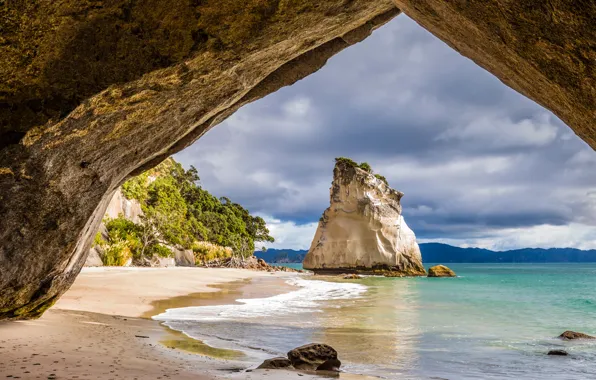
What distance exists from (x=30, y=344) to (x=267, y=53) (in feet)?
16.8

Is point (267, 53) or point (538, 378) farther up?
point (267, 53)

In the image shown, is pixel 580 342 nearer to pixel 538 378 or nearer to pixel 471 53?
pixel 538 378

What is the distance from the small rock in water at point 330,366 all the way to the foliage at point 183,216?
32.9m

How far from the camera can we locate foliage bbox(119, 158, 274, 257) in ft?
129

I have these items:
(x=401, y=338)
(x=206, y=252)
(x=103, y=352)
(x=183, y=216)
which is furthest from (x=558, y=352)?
(x=206, y=252)

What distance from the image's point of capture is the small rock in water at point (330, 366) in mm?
6586

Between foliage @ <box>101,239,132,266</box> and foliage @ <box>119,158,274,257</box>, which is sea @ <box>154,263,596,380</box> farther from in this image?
foliage @ <box>119,158,274,257</box>

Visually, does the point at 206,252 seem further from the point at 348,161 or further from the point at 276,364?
the point at 276,364

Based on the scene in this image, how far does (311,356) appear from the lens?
22.0ft

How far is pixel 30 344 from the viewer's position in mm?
5746

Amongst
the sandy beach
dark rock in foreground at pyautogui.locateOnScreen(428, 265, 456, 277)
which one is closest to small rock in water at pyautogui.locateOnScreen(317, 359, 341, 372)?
the sandy beach

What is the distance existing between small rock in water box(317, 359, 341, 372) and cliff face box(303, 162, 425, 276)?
190 feet

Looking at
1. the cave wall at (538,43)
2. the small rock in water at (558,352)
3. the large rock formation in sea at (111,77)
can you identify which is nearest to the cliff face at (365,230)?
the small rock in water at (558,352)

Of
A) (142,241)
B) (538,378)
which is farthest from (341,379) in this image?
(142,241)
